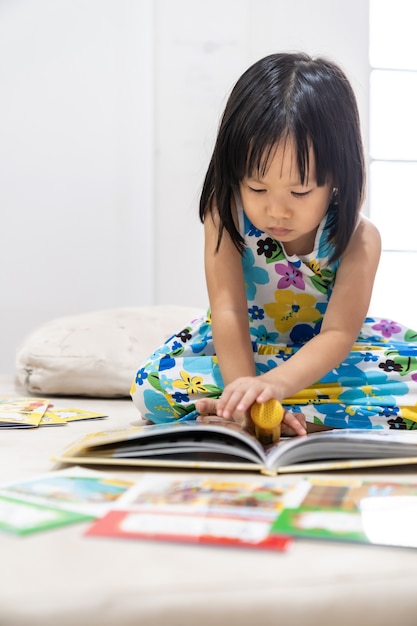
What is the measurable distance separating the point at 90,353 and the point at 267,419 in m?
0.97

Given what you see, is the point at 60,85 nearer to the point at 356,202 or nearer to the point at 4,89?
the point at 4,89

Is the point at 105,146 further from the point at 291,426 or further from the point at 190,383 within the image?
the point at 291,426

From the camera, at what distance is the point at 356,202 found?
3.80ft

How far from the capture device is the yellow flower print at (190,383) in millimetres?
1207

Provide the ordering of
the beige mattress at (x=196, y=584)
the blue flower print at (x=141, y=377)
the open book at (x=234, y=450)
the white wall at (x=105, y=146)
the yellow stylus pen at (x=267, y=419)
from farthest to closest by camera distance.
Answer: the white wall at (x=105, y=146) < the blue flower print at (x=141, y=377) < the yellow stylus pen at (x=267, y=419) < the open book at (x=234, y=450) < the beige mattress at (x=196, y=584)

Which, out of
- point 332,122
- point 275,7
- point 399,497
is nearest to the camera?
point 399,497

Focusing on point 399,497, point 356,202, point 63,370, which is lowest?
point 63,370

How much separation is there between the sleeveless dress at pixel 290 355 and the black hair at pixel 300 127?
9 centimetres

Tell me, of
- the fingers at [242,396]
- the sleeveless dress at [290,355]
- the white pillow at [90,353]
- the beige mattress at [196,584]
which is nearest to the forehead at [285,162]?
the sleeveless dress at [290,355]

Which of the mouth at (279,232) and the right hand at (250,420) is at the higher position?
the mouth at (279,232)

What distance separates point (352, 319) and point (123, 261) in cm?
148

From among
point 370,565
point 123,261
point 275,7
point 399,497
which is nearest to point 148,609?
point 370,565

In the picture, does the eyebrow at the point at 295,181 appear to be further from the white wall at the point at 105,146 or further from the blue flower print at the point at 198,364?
the white wall at the point at 105,146

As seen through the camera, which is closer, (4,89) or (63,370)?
(63,370)
